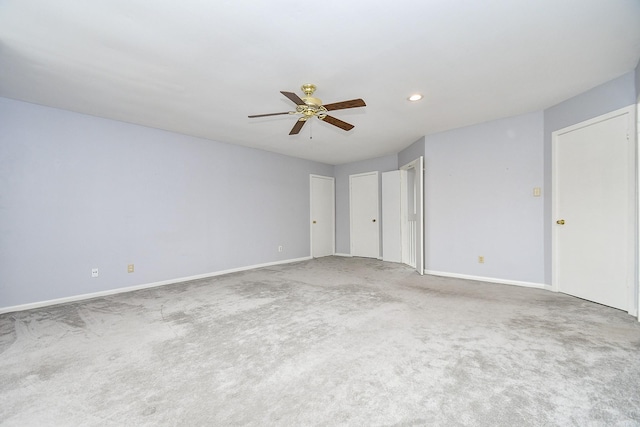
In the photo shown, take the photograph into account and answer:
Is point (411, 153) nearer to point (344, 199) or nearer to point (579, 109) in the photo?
point (344, 199)

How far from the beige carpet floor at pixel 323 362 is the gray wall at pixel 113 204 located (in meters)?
0.55

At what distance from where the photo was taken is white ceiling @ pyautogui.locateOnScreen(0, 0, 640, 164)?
189 centimetres

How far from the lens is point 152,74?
2689mm

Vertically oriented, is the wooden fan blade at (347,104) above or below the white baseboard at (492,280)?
above

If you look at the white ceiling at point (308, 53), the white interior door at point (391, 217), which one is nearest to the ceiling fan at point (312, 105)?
the white ceiling at point (308, 53)

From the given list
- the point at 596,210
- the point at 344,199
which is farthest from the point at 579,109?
the point at 344,199

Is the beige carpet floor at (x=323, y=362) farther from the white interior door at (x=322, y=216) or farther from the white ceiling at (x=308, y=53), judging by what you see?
the white interior door at (x=322, y=216)

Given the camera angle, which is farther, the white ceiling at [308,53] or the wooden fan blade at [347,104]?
the wooden fan blade at [347,104]

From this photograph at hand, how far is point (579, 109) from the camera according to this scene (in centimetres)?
332

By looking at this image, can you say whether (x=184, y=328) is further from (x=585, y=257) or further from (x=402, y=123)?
(x=585, y=257)

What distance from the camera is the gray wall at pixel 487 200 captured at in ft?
12.8

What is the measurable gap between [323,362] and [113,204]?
363cm

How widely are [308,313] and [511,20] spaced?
3016mm

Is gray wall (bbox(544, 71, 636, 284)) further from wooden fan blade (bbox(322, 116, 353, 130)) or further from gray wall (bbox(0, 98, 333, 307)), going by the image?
gray wall (bbox(0, 98, 333, 307))
